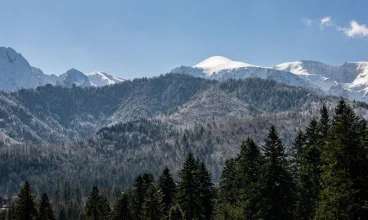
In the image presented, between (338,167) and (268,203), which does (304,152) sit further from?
(338,167)

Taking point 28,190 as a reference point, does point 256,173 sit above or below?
above

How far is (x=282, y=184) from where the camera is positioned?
44094 mm

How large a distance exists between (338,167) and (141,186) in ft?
103

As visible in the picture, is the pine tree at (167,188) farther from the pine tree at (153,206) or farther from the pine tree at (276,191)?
the pine tree at (276,191)

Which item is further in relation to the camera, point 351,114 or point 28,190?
point 28,190

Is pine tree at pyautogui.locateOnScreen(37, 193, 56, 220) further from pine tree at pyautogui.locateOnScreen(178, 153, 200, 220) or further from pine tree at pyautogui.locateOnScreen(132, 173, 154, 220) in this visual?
pine tree at pyautogui.locateOnScreen(178, 153, 200, 220)

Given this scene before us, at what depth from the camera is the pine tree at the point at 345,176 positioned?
1391 inches

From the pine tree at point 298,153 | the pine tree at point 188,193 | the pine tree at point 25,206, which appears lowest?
the pine tree at point 25,206

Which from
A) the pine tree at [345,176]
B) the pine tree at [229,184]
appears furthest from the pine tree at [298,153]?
the pine tree at [345,176]

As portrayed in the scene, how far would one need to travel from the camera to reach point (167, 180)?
63.3m

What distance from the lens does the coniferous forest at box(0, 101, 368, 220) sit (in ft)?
Result: 118

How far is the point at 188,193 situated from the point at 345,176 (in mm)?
23253

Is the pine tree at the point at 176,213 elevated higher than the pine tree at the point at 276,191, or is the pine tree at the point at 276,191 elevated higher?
the pine tree at the point at 276,191

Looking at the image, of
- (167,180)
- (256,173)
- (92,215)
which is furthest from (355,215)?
(92,215)
